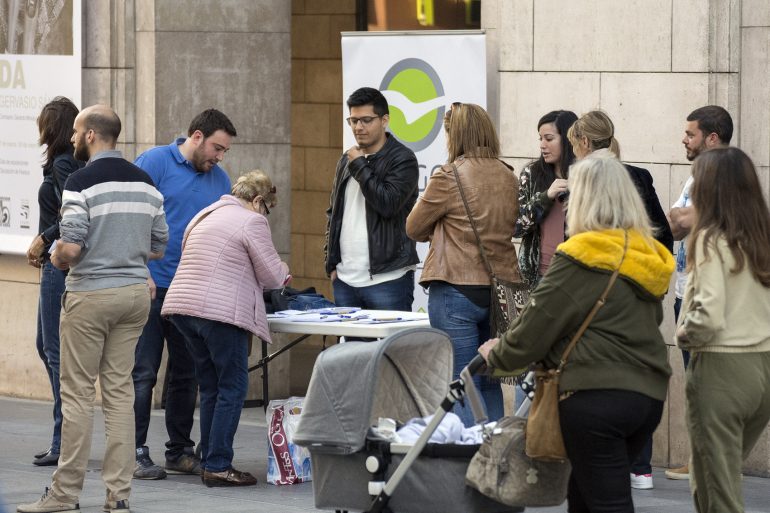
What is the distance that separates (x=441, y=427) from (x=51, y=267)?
3748mm

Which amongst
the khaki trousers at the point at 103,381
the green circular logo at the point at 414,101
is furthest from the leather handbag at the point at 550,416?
the green circular logo at the point at 414,101

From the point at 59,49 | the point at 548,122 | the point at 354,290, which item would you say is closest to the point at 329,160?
the point at 59,49

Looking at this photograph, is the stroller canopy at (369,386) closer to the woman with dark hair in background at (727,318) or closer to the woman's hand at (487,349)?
the woman's hand at (487,349)

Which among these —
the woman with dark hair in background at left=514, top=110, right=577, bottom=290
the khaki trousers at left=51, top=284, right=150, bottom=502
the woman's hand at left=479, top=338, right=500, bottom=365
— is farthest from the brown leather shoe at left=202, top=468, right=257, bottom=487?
the woman's hand at left=479, top=338, right=500, bottom=365

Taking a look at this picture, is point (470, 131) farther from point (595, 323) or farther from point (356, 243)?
point (595, 323)

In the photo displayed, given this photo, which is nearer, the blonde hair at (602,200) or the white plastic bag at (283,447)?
the blonde hair at (602,200)

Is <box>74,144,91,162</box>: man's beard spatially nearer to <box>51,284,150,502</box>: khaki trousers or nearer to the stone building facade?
<box>51,284,150,502</box>: khaki trousers

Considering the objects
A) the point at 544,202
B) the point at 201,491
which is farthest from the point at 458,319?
the point at 201,491

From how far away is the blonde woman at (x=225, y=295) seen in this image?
812 cm

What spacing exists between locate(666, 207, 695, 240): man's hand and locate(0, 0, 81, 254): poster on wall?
5.02m

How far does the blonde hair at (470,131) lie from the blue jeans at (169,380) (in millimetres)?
1907

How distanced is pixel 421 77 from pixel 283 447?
8.82 ft

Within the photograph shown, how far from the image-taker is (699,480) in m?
6.17

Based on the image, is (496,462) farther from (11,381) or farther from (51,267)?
(11,381)
